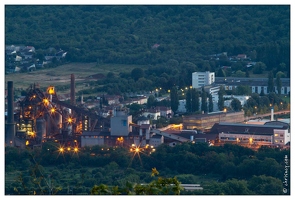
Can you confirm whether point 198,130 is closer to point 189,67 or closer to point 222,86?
point 222,86

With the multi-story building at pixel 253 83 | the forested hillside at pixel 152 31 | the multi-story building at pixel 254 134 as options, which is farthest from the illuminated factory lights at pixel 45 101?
the forested hillside at pixel 152 31

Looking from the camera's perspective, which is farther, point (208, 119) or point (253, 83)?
point (253, 83)

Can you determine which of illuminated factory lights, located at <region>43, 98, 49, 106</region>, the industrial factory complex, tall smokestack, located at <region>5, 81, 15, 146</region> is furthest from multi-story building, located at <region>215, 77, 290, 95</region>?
tall smokestack, located at <region>5, 81, 15, 146</region>

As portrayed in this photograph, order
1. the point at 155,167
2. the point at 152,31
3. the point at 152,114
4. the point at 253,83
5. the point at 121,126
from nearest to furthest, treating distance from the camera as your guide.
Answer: the point at 155,167, the point at 121,126, the point at 152,114, the point at 253,83, the point at 152,31

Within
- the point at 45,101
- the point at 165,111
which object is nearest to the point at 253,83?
the point at 165,111

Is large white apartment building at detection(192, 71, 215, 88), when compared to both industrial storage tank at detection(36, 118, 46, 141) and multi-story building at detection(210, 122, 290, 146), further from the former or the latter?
industrial storage tank at detection(36, 118, 46, 141)

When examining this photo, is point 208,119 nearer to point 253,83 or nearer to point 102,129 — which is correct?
point 102,129

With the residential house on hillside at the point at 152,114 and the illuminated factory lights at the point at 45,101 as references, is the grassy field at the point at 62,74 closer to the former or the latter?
the residential house on hillside at the point at 152,114
